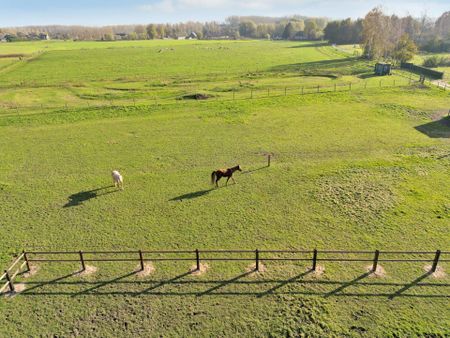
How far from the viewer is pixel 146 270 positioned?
13.3 meters

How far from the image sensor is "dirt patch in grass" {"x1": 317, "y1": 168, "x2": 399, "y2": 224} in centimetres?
1695

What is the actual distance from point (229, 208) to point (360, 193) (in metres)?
7.87

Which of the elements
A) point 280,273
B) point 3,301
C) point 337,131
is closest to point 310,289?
point 280,273

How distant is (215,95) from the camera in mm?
41781

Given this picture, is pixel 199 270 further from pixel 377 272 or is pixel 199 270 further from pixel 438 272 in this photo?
pixel 438 272

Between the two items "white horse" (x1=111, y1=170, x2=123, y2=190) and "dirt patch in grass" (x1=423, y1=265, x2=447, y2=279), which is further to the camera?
"white horse" (x1=111, y1=170, x2=123, y2=190)

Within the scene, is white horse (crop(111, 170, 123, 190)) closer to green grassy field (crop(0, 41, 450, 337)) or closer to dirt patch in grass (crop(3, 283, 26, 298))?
green grassy field (crop(0, 41, 450, 337))

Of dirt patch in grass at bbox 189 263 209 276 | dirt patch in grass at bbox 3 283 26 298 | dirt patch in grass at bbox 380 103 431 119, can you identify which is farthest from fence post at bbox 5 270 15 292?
dirt patch in grass at bbox 380 103 431 119

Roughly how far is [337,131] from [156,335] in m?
23.8

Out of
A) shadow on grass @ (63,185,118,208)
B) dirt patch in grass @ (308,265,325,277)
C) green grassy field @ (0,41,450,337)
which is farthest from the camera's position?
shadow on grass @ (63,185,118,208)

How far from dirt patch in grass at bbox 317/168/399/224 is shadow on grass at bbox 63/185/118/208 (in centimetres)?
1287

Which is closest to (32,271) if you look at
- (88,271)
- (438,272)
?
(88,271)

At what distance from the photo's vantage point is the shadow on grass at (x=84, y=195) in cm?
1810

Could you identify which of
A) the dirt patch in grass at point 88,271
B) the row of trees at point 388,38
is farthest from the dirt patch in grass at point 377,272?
the row of trees at point 388,38
